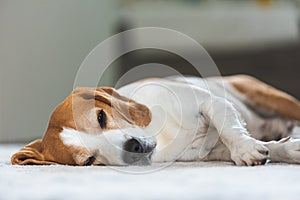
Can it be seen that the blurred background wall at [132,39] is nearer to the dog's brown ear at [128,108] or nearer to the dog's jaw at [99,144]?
the dog's brown ear at [128,108]

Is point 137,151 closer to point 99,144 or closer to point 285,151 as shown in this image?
point 99,144

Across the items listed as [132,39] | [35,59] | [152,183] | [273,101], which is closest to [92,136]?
[152,183]

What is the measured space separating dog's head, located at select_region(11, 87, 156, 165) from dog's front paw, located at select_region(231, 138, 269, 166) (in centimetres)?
26

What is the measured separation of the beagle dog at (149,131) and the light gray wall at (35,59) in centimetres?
234

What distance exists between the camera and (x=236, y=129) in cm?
186

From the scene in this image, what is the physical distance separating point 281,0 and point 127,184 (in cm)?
398

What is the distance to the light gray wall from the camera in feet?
14.4

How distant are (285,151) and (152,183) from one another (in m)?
0.62

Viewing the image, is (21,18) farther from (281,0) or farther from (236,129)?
(236,129)

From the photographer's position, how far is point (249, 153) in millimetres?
1736

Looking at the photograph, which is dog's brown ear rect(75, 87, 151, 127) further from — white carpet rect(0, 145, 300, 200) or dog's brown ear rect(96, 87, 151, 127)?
white carpet rect(0, 145, 300, 200)

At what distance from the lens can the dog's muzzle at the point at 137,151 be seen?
174cm

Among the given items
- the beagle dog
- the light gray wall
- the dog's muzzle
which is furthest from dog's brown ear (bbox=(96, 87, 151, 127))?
the light gray wall

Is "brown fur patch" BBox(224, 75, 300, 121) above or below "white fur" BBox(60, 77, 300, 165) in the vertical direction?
below
